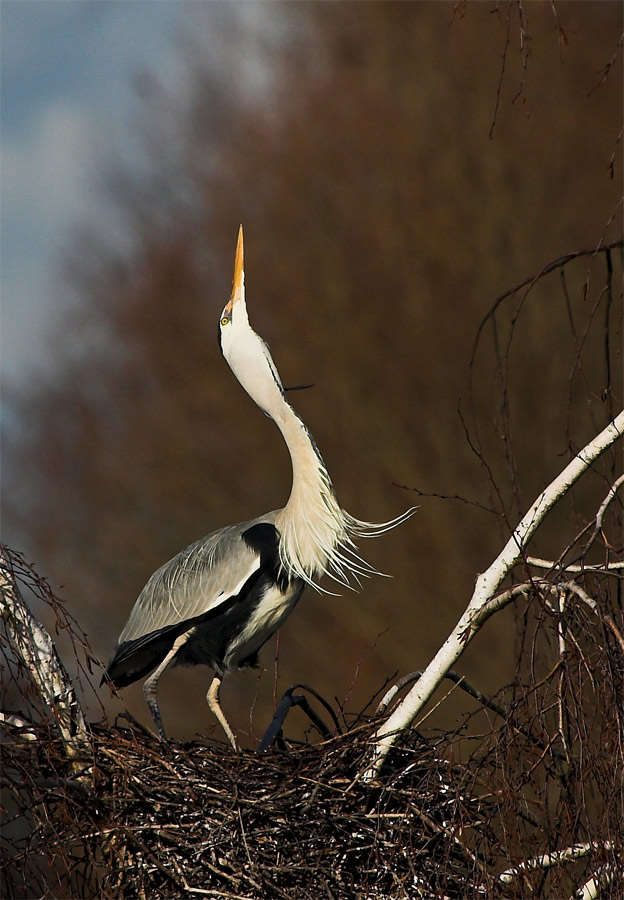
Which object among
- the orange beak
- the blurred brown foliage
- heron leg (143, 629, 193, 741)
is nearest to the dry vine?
heron leg (143, 629, 193, 741)

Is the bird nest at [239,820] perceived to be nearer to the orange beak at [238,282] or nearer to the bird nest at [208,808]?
the bird nest at [208,808]

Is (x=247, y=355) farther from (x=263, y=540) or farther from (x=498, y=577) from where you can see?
(x=498, y=577)

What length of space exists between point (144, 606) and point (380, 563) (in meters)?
7.70

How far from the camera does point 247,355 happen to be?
140 inches

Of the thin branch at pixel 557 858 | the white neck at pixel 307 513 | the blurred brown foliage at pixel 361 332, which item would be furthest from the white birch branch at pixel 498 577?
the blurred brown foliage at pixel 361 332

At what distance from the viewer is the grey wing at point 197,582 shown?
3488 millimetres

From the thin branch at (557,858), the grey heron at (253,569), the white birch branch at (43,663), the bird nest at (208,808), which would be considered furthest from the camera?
the grey heron at (253,569)

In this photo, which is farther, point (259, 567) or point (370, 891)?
point (259, 567)

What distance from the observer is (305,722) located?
10727mm

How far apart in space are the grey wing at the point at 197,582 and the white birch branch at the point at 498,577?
1249mm

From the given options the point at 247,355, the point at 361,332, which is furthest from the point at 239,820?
the point at 361,332

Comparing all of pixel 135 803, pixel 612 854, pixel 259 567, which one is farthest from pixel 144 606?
pixel 612 854

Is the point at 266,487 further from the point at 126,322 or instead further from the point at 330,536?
the point at 330,536

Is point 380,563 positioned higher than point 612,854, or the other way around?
point 380,563
